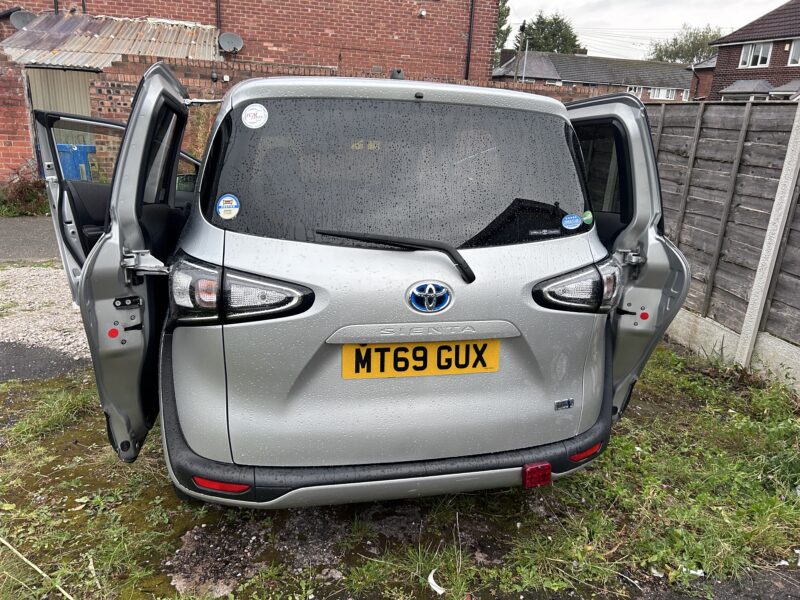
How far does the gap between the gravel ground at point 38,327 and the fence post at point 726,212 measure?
5000mm

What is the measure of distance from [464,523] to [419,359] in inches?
41.9

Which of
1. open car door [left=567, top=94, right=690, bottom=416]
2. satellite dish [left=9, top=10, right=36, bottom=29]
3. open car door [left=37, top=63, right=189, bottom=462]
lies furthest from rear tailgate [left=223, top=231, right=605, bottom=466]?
satellite dish [left=9, top=10, right=36, bottom=29]

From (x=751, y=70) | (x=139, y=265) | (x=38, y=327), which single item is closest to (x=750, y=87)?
(x=751, y=70)

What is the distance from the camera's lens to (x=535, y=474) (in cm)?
218

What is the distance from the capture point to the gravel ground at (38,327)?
4238 mm

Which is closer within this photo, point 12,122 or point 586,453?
point 586,453

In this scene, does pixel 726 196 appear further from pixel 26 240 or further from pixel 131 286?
pixel 26 240

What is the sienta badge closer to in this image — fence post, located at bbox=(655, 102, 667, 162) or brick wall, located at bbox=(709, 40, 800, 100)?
fence post, located at bbox=(655, 102, 667, 162)

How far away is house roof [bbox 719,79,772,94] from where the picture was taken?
34688 mm

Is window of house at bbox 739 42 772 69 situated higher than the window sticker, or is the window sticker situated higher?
window of house at bbox 739 42 772 69

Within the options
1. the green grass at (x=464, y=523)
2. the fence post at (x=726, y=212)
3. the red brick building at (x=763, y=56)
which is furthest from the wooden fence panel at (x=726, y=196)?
the red brick building at (x=763, y=56)

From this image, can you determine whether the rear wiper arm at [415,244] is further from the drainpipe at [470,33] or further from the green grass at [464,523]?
the drainpipe at [470,33]

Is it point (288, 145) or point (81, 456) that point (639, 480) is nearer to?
point (288, 145)

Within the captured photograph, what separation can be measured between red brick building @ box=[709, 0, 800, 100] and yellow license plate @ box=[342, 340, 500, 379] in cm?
3829
